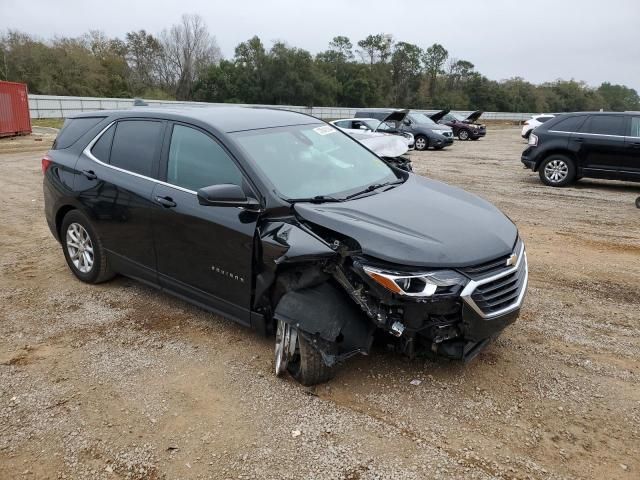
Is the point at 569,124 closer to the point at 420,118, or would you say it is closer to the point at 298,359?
the point at 298,359

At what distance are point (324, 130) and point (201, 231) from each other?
151cm

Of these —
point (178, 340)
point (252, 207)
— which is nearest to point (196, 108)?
point (252, 207)

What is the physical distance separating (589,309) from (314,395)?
9.11ft

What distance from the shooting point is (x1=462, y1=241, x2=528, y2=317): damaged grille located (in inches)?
118

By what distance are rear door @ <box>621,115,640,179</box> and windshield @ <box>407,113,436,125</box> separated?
12141mm

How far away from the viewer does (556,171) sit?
1136 centimetres

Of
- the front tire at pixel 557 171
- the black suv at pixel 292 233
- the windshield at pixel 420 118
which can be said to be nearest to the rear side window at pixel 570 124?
the front tire at pixel 557 171

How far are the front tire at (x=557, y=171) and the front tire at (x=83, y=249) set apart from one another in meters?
9.77

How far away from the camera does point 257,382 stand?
341cm

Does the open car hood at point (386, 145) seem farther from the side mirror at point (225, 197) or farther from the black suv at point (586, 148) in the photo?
the side mirror at point (225, 197)

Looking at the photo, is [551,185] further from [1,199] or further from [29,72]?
[29,72]

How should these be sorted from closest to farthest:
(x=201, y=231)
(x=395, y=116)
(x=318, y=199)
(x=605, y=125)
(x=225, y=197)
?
(x=225, y=197) → (x=318, y=199) → (x=201, y=231) → (x=605, y=125) → (x=395, y=116)

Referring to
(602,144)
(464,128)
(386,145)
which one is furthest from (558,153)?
(464,128)

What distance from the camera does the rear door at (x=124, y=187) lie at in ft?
13.7
